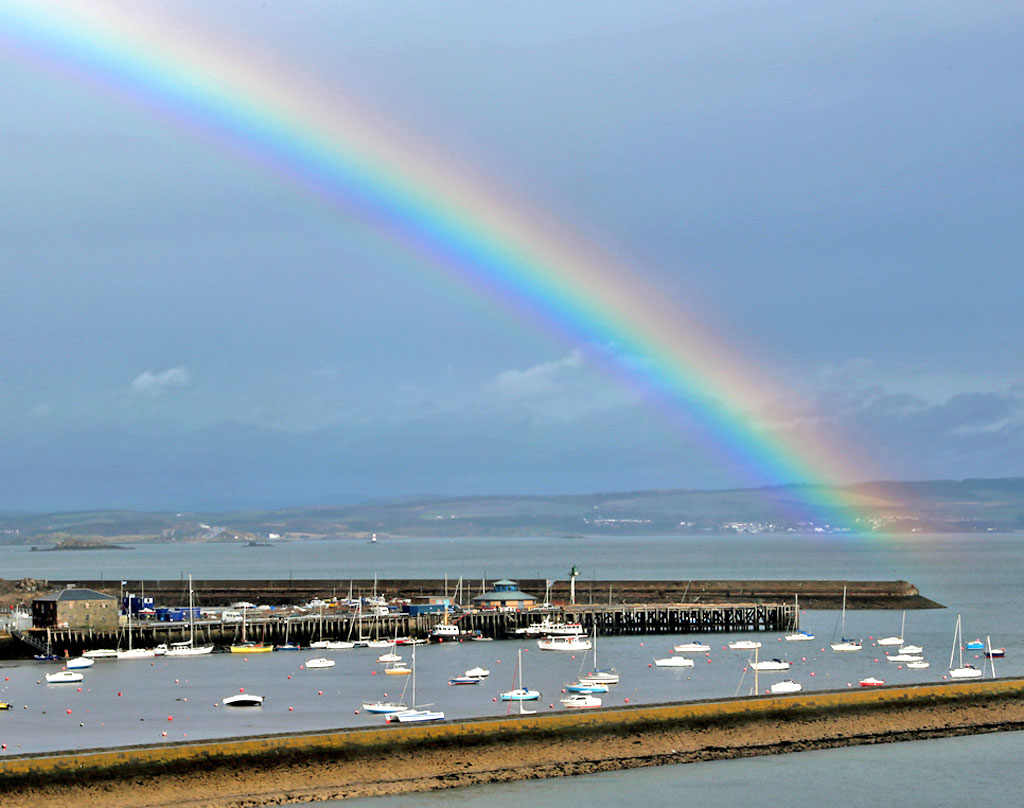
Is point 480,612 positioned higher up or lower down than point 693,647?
higher up

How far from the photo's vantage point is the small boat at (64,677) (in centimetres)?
6662

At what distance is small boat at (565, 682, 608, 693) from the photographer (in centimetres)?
5984

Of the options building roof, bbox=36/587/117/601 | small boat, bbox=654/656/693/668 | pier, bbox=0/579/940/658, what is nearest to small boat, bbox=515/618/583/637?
pier, bbox=0/579/940/658

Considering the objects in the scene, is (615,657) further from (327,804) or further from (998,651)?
(327,804)

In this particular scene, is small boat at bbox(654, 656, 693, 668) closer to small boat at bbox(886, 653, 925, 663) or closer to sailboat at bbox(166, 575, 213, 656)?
small boat at bbox(886, 653, 925, 663)

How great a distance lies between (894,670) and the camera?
7056 centimetres

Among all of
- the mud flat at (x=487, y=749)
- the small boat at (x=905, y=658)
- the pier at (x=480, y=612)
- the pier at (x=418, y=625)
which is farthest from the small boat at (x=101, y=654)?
the mud flat at (x=487, y=749)

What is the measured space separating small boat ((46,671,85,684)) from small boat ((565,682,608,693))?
23.0 meters

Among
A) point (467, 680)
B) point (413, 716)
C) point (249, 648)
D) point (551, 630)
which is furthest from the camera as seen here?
point (551, 630)

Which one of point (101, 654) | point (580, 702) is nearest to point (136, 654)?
point (101, 654)

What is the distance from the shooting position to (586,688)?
6012cm

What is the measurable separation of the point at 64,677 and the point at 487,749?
119ft

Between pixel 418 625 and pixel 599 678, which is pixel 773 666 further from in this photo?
pixel 418 625

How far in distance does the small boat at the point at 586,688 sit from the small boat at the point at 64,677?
23.0m
